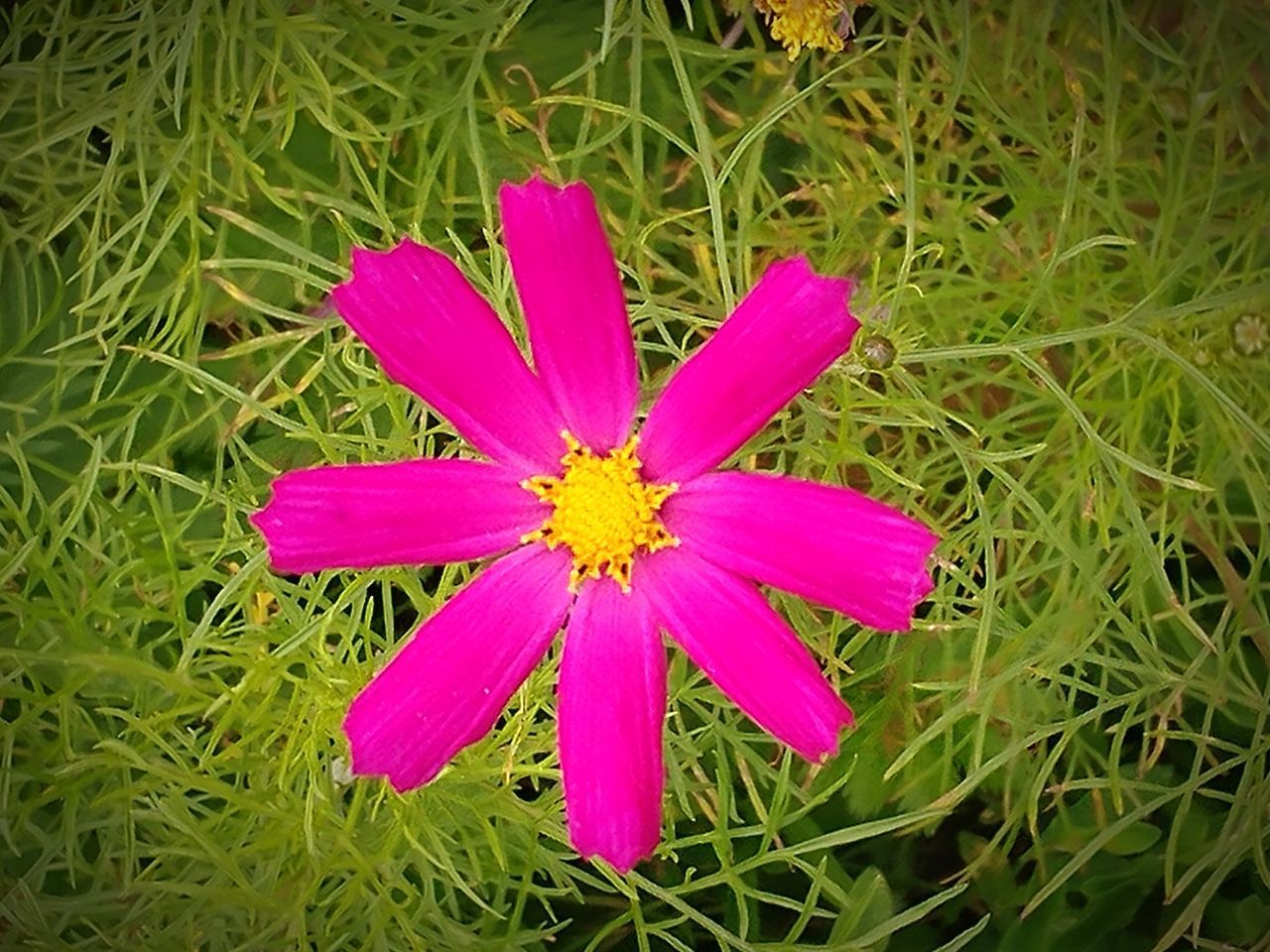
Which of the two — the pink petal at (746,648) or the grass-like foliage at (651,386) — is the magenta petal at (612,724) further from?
the grass-like foliage at (651,386)

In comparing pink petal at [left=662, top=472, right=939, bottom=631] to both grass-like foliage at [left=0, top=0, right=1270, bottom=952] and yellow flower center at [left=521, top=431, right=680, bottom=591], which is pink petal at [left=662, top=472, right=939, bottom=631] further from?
grass-like foliage at [left=0, top=0, right=1270, bottom=952]

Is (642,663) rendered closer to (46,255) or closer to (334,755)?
(334,755)

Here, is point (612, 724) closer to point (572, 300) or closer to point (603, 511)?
point (603, 511)

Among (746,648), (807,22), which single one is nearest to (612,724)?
(746,648)

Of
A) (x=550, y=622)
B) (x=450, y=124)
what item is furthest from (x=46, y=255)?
(x=550, y=622)

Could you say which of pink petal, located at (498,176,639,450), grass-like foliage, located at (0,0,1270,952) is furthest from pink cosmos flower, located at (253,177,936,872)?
grass-like foliage, located at (0,0,1270,952)

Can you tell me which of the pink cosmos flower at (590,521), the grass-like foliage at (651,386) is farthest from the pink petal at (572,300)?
the grass-like foliage at (651,386)
